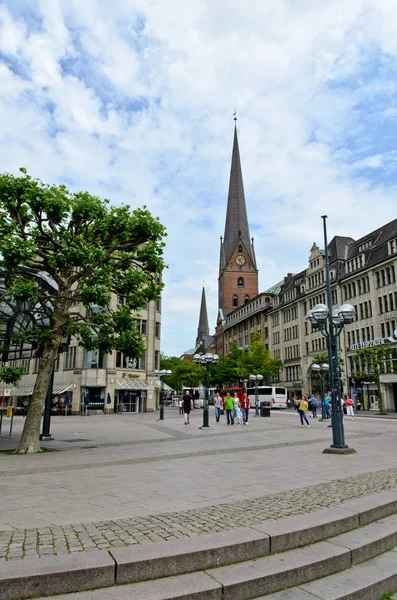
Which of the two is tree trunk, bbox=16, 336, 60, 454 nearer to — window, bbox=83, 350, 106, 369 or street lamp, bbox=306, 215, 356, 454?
street lamp, bbox=306, 215, 356, 454

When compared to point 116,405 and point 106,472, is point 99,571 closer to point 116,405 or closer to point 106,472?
point 106,472

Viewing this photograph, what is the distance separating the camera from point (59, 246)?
13828 mm

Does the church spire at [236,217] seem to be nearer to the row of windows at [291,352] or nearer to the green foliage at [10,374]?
the row of windows at [291,352]

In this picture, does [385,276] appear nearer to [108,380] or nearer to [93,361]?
[108,380]

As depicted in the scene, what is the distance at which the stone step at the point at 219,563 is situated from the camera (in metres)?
3.82

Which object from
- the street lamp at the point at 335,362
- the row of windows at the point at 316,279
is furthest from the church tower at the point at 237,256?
the street lamp at the point at 335,362

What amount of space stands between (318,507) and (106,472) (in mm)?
5356

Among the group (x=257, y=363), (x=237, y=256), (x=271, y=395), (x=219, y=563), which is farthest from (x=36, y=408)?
(x=237, y=256)

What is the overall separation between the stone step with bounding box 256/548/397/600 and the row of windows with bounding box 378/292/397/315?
4785 cm

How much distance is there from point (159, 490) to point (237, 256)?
11035 cm

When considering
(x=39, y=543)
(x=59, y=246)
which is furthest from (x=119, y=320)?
(x=39, y=543)

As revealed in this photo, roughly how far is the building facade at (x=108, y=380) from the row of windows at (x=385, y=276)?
25570 mm

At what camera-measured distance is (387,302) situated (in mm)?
50188

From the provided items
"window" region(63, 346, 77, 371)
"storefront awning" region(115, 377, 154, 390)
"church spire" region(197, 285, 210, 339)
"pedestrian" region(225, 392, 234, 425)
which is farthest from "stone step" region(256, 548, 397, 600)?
"church spire" region(197, 285, 210, 339)
